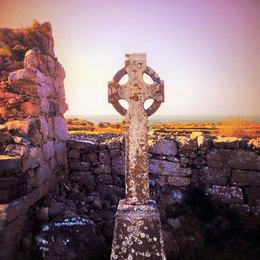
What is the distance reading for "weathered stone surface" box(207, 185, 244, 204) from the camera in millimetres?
6168

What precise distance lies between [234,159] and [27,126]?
4346 millimetres

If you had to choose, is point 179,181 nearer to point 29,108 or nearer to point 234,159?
point 234,159

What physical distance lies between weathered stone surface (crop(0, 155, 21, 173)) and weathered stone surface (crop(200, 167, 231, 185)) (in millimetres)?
3972

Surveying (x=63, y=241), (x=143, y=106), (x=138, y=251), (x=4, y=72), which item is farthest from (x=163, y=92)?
(x=4, y=72)

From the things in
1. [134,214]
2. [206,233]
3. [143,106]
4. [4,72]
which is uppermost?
[4,72]

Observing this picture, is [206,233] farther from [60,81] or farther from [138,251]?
[60,81]

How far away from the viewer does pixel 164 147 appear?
260 inches

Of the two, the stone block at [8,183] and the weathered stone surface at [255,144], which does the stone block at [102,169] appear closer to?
the stone block at [8,183]

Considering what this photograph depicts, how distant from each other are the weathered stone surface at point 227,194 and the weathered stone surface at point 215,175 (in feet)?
0.43

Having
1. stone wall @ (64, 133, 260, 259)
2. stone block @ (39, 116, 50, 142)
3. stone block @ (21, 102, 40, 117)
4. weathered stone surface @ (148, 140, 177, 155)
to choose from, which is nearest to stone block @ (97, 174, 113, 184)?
stone wall @ (64, 133, 260, 259)

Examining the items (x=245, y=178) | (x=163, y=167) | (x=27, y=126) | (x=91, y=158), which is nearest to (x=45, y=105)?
(x=27, y=126)

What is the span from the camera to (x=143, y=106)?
4270mm

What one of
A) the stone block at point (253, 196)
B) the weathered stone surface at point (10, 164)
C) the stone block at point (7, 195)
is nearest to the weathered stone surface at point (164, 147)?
the stone block at point (253, 196)

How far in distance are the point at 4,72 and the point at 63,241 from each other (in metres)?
3.44
